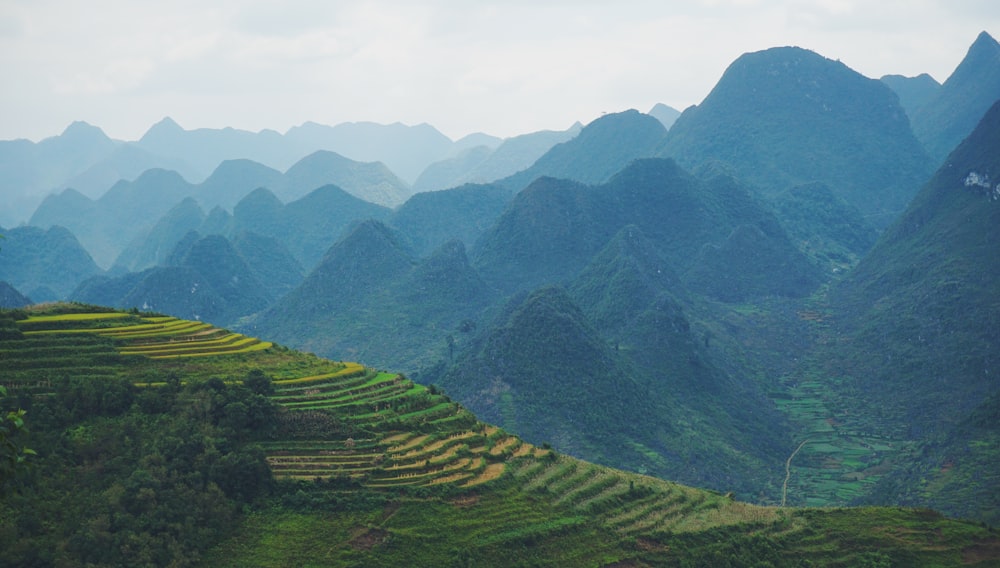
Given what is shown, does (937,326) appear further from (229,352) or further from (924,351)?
(229,352)


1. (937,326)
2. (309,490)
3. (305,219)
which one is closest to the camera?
(309,490)

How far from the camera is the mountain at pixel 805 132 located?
177 meters

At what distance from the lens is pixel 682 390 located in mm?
80812

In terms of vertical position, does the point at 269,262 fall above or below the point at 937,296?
above

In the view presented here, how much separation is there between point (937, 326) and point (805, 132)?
349 feet

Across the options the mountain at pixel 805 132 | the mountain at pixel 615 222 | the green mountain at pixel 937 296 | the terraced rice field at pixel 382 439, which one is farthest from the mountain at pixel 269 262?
the terraced rice field at pixel 382 439

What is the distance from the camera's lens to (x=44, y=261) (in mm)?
176750

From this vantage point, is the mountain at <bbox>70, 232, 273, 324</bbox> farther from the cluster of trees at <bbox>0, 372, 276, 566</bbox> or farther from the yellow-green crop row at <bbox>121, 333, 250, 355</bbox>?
the cluster of trees at <bbox>0, 372, 276, 566</bbox>

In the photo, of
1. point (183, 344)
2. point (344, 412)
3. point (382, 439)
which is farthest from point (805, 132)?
point (183, 344)

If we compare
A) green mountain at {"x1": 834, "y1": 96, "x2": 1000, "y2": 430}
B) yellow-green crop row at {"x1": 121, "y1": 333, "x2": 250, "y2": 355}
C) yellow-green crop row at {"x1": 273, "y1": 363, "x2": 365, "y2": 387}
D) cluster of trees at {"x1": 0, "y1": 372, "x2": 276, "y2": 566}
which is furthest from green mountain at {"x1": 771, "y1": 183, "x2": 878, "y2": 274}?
cluster of trees at {"x1": 0, "y1": 372, "x2": 276, "y2": 566}

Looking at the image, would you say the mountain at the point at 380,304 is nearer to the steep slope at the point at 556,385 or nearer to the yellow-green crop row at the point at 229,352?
the steep slope at the point at 556,385

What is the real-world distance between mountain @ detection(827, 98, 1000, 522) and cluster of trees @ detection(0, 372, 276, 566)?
4378cm

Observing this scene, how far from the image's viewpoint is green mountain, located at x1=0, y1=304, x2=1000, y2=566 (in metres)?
31.7

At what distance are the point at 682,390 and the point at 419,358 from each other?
32517 mm
